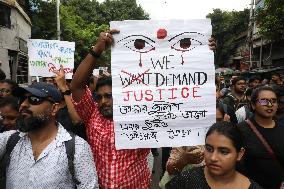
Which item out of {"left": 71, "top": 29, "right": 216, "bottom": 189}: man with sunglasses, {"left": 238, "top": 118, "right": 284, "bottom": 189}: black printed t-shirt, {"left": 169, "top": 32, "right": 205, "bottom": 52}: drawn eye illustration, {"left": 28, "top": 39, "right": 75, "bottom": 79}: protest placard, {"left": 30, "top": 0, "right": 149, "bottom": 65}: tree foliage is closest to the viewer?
{"left": 71, "top": 29, "right": 216, "bottom": 189}: man with sunglasses

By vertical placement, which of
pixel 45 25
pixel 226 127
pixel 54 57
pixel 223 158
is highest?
pixel 45 25

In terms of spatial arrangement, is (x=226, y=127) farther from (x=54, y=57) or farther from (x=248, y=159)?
(x=54, y=57)

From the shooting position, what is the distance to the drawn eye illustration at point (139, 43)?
10.9 ft

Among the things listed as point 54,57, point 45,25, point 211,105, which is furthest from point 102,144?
point 45,25

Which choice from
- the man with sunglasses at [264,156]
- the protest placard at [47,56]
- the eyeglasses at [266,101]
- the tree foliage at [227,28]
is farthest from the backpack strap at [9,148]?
the tree foliage at [227,28]

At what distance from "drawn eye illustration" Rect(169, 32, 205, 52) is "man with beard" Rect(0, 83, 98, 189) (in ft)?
3.14

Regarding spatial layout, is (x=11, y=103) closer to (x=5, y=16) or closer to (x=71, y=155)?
Answer: (x=71, y=155)

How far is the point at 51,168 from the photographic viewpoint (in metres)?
2.84

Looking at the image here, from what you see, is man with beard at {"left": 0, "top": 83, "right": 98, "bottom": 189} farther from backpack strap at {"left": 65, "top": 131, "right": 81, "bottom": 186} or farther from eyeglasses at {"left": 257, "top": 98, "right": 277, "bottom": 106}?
eyeglasses at {"left": 257, "top": 98, "right": 277, "bottom": 106}

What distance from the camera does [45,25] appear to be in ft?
104

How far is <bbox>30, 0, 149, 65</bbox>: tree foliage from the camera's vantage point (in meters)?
31.1

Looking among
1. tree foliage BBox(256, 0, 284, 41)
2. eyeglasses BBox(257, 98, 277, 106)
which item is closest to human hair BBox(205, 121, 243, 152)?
eyeglasses BBox(257, 98, 277, 106)

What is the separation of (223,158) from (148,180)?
3.21ft

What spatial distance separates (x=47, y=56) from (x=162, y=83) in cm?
524
